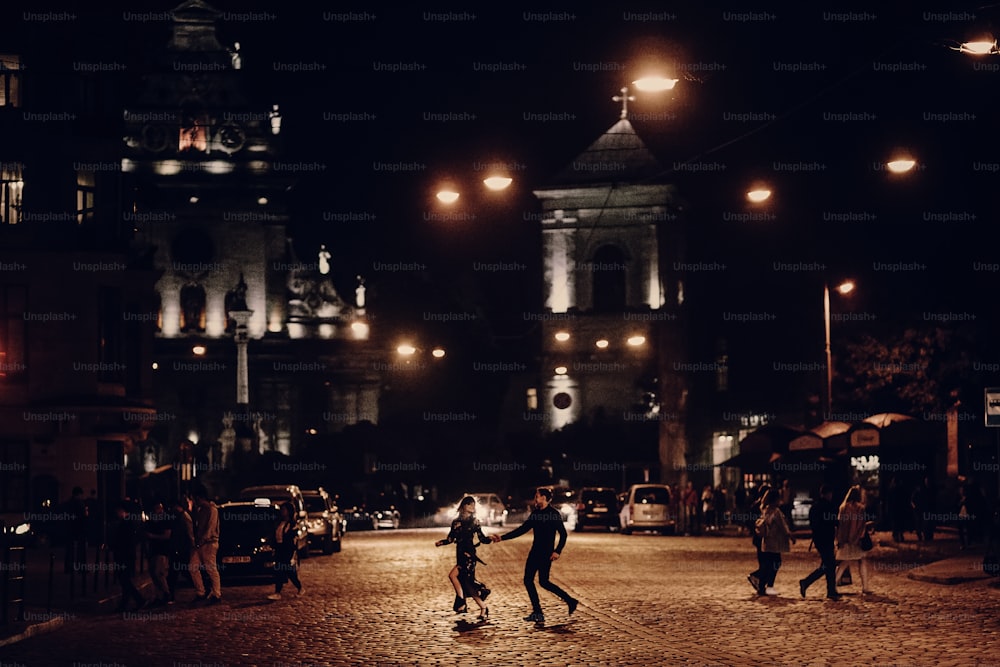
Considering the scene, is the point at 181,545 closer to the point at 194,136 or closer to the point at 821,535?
the point at 821,535

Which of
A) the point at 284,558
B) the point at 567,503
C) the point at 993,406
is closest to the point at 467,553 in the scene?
the point at 284,558

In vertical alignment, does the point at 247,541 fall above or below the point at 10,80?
below

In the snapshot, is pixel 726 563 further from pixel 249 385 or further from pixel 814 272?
pixel 249 385

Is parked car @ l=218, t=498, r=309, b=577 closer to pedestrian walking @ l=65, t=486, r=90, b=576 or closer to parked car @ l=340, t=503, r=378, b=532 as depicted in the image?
pedestrian walking @ l=65, t=486, r=90, b=576

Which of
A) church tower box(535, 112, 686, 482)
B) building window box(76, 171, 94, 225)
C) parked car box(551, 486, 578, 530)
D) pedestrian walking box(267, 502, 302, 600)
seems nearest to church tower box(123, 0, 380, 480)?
church tower box(535, 112, 686, 482)

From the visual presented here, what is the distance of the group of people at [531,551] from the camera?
2055 cm

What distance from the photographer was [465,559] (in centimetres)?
2159

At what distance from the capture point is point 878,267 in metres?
44.5

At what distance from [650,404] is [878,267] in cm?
4238

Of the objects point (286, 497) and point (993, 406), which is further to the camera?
point (286, 497)

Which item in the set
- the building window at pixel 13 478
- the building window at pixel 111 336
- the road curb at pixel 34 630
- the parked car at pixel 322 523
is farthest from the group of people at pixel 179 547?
the building window at pixel 111 336

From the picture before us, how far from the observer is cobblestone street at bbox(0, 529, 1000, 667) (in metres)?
16.5

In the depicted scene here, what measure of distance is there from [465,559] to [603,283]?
2843 inches

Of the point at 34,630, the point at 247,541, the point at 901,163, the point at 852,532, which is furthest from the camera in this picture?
the point at 901,163
